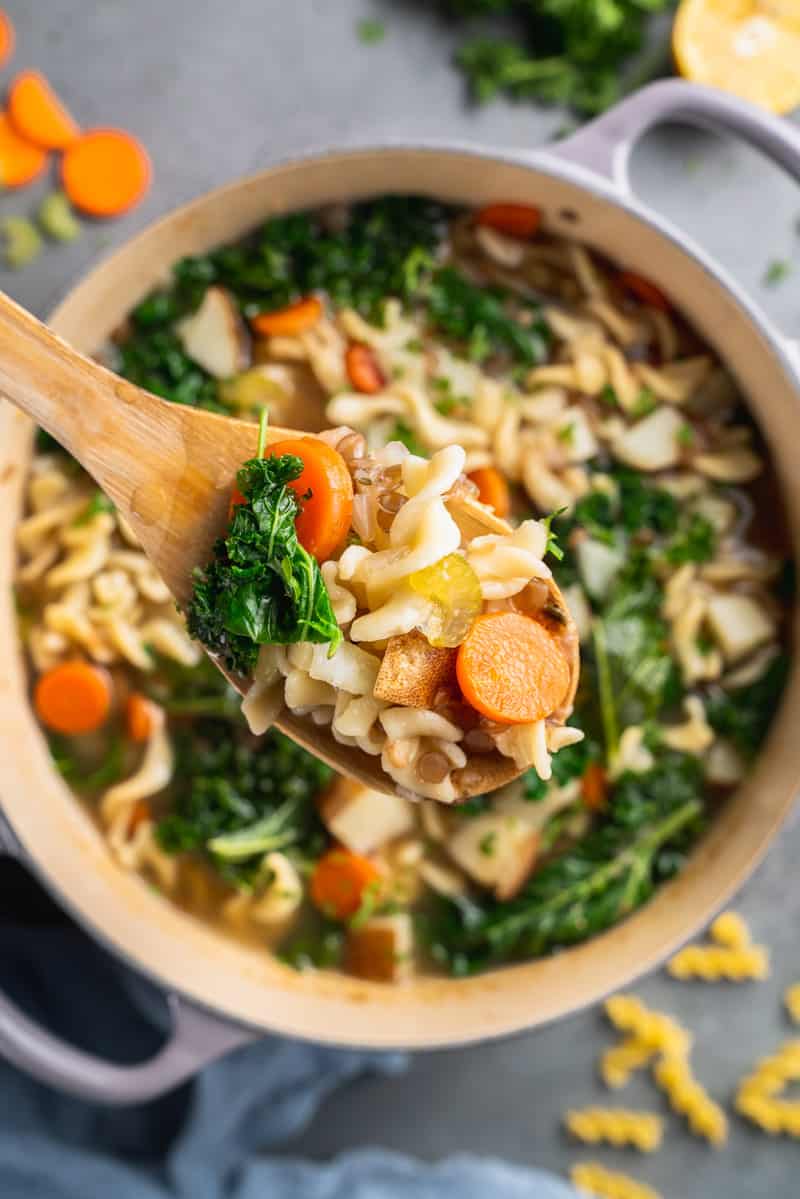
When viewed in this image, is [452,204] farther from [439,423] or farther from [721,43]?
[721,43]

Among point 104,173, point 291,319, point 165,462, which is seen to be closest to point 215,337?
point 291,319

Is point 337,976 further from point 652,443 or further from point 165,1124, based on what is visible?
point 652,443

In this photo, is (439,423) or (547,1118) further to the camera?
(547,1118)

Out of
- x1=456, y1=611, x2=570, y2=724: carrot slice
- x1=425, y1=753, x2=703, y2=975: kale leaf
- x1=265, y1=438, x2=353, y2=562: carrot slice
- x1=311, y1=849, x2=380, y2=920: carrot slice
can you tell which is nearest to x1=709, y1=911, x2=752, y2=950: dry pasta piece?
x1=425, y1=753, x2=703, y2=975: kale leaf

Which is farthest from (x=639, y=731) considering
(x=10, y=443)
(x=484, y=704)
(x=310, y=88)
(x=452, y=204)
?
(x=310, y=88)

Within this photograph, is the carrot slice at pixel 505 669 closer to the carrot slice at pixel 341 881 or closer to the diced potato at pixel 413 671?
the diced potato at pixel 413 671

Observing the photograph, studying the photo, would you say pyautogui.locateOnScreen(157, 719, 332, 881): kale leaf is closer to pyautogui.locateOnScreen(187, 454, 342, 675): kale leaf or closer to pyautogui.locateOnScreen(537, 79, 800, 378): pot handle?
pyautogui.locateOnScreen(187, 454, 342, 675): kale leaf
